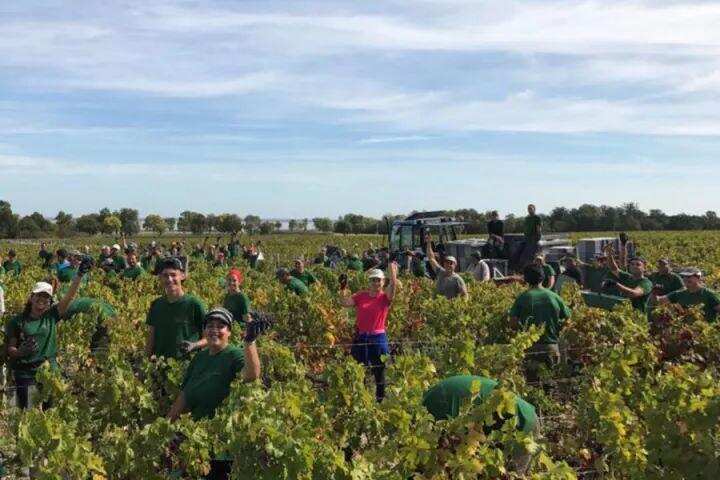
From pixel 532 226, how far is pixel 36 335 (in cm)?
1186

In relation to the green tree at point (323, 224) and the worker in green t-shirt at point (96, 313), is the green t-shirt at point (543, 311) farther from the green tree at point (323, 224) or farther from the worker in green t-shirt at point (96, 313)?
the green tree at point (323, 224)

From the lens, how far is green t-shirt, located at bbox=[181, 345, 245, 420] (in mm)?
4645

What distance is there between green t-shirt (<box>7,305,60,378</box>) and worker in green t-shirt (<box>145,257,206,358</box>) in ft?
3.89

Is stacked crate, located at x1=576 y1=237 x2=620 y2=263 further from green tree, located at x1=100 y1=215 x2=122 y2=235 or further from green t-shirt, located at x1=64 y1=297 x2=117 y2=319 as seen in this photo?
green tree, located at x1=100 y1=215 x2=122 y2=235

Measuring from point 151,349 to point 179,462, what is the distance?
204 centimetres

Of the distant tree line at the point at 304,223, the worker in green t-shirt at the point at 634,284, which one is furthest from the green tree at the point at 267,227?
the worker in green t-shirt at the point at 634,284

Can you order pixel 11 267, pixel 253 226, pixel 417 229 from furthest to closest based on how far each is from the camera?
1. pixel 253 226
2. pixel 417 229
3. pixel 11 267

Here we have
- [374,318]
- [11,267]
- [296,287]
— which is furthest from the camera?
[11,267]

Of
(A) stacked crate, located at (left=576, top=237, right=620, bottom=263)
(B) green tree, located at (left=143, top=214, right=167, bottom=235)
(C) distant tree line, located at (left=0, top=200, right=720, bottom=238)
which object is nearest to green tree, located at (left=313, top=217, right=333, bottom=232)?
(C) distant tree line, located at (left=0, top=200, right=720, bottom=238)

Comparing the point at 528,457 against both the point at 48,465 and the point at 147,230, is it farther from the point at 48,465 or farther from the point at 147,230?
the point at 147,230

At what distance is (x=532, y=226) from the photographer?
16594mm

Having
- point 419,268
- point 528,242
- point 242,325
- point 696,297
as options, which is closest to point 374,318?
point 242,325

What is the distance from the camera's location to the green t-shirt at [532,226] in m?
16.4

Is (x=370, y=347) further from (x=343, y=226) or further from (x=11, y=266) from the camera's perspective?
(x=343, y=226)
